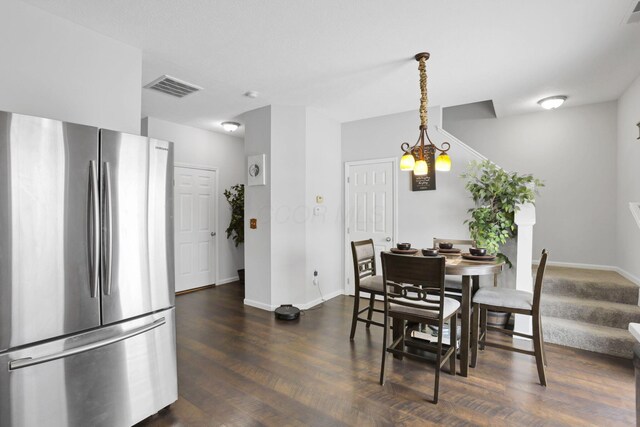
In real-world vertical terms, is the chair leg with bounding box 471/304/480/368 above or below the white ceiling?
below

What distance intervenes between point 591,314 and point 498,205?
1379 millimetres

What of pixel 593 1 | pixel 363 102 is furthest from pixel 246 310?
pixel 593 1

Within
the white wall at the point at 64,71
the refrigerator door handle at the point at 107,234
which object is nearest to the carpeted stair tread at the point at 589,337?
the refrigerator door handle at the point at 107,234

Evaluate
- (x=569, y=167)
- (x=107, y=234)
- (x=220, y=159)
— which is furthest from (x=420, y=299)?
(x=220, y=159)

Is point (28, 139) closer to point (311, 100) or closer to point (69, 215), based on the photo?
point (69, 215)

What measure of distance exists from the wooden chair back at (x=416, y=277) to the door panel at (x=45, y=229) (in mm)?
1921

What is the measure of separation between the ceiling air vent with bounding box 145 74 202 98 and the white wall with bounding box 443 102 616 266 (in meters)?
4.33

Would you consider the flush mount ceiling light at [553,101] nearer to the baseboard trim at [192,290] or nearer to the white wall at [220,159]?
the white wall at [220,159]

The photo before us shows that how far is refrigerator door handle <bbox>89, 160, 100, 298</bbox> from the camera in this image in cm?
183

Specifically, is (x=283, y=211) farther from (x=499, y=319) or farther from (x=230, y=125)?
(x=499, y=319)

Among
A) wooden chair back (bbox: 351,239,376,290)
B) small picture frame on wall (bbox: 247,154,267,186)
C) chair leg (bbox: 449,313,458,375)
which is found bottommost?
chair leg (bbox: 449,313,458,375)

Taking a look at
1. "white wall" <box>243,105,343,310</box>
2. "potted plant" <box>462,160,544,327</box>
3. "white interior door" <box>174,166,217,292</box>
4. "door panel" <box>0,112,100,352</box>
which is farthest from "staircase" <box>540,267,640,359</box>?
"white interior door" <box>174,166,217,292</box>

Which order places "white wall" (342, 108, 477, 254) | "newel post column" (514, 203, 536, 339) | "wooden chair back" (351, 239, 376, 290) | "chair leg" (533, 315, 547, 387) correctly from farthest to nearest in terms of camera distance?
"white wall" (342, 108, 477, 254)
"newel post column" (514, 203, 536, 339)
"wooden chair back" (351, 239, 376, 290)
"chair leg" (533, 315, 547, 387)

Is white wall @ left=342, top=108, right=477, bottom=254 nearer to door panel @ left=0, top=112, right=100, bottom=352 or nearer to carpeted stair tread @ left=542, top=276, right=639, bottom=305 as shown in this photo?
carpeted stair tread @ left=542, top=276, right=639, bottom=305
